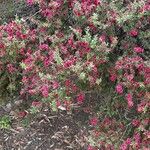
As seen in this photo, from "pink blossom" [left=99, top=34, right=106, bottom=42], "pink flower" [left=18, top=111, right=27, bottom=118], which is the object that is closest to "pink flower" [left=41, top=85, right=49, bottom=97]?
"pink blossom" [left=99, top=34, right=106, bottom=42]

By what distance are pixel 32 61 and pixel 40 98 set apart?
18.2 inches

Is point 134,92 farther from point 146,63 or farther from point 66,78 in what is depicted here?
point 66,78

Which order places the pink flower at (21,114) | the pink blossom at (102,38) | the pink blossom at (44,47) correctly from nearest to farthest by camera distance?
the pink blossom at (102,38), the pink blossom at (44,47), the pink flower at (21,114)

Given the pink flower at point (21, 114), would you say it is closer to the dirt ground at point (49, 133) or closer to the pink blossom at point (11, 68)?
the dirt ground at point (49, 133)

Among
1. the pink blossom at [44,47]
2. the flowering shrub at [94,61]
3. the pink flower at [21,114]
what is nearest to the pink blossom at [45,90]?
the flowering shrub at [94,61]

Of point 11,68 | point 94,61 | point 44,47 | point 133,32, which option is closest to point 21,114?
point 11,68

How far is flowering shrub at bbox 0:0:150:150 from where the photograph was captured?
13.1 ft

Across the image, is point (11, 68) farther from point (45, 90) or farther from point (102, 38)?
point (102, 38)

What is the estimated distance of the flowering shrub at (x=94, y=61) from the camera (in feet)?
13.1

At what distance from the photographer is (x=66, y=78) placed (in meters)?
4.05

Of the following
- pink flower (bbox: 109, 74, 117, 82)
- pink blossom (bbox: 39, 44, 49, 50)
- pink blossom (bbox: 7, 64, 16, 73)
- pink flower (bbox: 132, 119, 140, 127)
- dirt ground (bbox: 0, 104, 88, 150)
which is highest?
pink blossom (bbox: 39, 44, 49, 50)

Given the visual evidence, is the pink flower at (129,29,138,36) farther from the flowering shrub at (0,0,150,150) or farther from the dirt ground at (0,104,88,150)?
the dirt ground at (0,104,88,150)

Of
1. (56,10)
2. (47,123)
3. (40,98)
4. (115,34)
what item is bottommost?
(47,123)

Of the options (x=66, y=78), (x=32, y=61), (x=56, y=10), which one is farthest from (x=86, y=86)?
(x=56, y=10)
